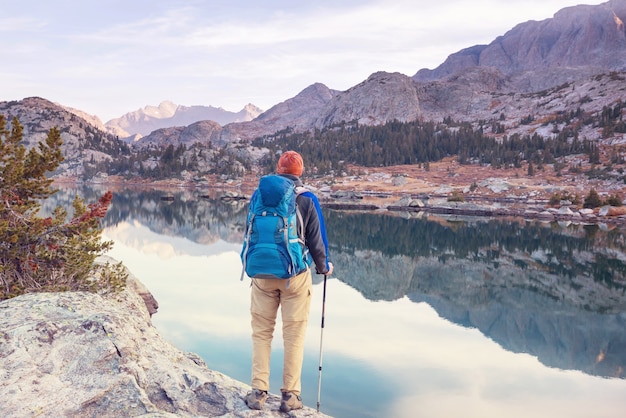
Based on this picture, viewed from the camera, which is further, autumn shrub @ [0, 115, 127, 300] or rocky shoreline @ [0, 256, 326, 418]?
autumn shrub @ [0, 115, 127, 300]

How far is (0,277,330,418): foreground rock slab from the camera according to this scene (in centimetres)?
555

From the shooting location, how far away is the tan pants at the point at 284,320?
653cm

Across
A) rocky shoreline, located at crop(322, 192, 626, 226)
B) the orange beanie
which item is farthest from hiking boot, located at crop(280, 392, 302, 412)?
rocky shoreline, located at crop(322, 192, 626, 226)

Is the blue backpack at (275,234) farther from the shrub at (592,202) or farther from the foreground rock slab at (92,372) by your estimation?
the shrub at (592,202)

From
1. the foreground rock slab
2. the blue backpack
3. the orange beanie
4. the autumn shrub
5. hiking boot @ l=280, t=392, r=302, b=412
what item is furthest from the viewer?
the autumn shrub

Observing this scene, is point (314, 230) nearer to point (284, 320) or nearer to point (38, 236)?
point (284, 320)

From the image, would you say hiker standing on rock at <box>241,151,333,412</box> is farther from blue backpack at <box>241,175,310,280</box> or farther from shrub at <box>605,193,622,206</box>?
shrub at <box>605,193,622,206</box>

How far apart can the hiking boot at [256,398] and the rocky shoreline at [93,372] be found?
89 mm

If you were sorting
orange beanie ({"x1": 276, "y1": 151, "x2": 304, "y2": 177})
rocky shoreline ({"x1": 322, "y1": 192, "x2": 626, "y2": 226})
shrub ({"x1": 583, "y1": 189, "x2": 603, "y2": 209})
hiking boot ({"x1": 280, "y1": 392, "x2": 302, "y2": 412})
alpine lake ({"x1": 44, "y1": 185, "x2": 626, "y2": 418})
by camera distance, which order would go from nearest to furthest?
hiking boot ({"x1": 280, "y1": 392, "x2": 302, "y2": 412}) < orange beanie ({"x1": 276, "y1": 151, "x2": 304, "y2": 177}) < alpine lake ({"x1": 44, "y1": 185, "x2": 626, "y2": 418}) < rocky shoreline ({"x1": 322, "y1": 192, "x2": 626, "y2": 226}) < shrub ({"x1": 583, "y1": 189, "x2": 603, "y2": 209})

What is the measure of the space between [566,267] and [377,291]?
12992mm

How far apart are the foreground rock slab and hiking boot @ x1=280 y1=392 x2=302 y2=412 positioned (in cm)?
10

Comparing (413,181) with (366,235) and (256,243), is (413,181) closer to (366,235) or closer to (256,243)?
(366,235)

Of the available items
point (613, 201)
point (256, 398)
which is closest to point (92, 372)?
point (256, 398)

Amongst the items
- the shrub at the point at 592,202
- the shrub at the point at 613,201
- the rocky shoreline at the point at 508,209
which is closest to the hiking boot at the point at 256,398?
the rocky shoreline at the point at 508,209
